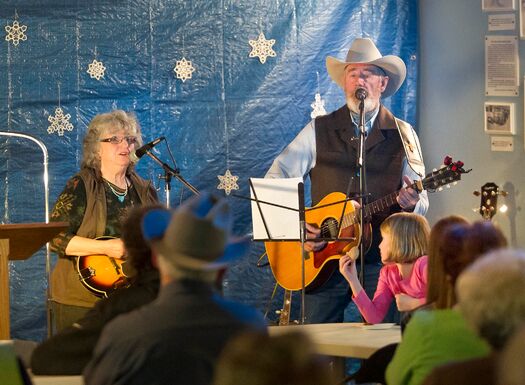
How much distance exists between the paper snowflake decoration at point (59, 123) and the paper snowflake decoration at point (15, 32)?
491 millimetres

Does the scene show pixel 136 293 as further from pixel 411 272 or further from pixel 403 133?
pixel 403 133

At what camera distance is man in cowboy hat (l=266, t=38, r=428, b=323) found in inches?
258

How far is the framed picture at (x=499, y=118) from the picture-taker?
7.09 meters

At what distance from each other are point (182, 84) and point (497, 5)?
6.99ft

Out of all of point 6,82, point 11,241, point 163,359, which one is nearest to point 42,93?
point 6,82

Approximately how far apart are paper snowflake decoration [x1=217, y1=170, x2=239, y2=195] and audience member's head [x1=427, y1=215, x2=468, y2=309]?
11.5 ft

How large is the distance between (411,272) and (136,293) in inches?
82.8

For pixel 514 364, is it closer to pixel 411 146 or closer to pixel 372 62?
pixel 411 146

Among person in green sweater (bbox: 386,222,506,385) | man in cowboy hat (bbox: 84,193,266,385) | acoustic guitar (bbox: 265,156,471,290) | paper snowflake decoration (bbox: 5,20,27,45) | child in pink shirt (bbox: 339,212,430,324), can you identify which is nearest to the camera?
man in cowboy hat (bbox: 84,193,266,385)

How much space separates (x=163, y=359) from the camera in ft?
9.23

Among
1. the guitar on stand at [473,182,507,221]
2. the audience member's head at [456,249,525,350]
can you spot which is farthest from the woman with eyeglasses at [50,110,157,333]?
the audience member's head at [456,249,525,350]

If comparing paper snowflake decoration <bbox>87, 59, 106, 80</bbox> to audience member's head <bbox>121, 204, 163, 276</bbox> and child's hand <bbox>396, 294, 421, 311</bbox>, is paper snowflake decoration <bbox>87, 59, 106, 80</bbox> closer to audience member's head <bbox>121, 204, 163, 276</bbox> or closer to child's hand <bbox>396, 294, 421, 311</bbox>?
child's hand <bbox>396, 294, 421, 311</bbox>

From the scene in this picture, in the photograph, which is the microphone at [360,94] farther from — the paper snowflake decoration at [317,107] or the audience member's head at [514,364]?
the audience member's head at [514,364]

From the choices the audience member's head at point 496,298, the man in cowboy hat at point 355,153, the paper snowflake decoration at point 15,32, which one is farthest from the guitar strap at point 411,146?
the audience member's head at point 496,298
